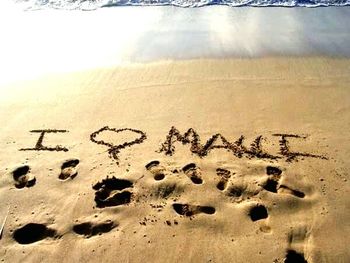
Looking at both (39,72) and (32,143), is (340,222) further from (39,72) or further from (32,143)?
(39,72)

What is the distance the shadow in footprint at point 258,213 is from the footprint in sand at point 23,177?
206 centimetres

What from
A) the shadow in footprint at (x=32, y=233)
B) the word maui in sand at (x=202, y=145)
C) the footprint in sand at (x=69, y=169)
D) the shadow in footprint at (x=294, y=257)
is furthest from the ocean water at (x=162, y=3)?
the shadow in footprint at (x=294, y=257)

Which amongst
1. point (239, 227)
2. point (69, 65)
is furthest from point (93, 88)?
point (239, 227)

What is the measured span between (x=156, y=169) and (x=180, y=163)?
0.84ft

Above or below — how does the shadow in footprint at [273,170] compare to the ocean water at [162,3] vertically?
below

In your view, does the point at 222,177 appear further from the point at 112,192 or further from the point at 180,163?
the point at 112,192

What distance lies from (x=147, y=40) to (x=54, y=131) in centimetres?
266

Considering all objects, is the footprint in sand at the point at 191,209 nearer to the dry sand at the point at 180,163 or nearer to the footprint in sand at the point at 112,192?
the dry sand at the point at 180,163

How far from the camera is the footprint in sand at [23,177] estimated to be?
3.93 m

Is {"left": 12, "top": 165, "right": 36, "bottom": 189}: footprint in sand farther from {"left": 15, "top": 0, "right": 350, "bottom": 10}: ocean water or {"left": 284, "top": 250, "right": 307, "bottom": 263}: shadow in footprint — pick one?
{"left": 15, "top": 0, "right": 350, "bottom": 10}: ocean water

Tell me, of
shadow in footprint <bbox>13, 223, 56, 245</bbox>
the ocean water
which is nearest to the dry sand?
shadow in footprint <bbox>13, 223, 56, 245</bbox>

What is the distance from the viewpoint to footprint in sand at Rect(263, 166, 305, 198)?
3.74 meters

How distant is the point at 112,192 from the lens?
12.5 ft

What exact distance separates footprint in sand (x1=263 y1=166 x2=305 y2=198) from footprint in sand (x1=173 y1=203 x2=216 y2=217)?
0.60 metres
